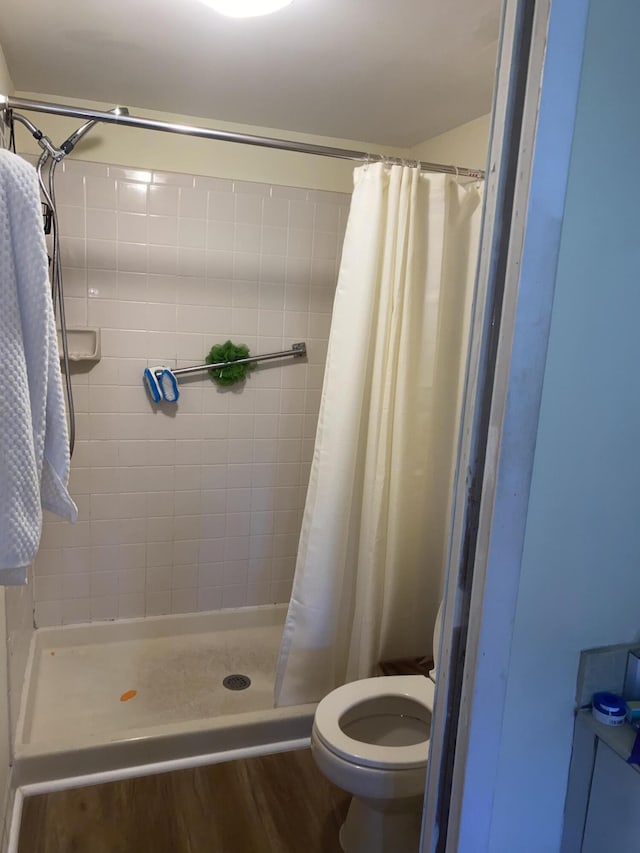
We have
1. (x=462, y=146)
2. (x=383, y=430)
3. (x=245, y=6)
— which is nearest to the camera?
(x=245, y=6)

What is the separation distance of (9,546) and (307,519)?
3.81 feet

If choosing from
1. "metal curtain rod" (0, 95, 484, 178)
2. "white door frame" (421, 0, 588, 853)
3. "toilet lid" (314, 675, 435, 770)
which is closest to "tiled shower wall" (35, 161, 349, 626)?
"metal curtain rod" (0, 95, 484, 178)

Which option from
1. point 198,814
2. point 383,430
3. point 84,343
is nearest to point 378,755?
point 198,814

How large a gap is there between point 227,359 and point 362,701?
4.75 feet

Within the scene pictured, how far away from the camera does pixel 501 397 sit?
0.78 metres

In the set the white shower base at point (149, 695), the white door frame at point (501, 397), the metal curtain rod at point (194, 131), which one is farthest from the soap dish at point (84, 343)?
the white door frame at point (501, 397)

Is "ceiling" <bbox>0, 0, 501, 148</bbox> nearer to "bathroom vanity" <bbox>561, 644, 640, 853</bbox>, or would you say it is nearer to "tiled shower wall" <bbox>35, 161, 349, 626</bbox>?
"tiled shower wall" <bbox>35, 161, 349, 626</bbox>

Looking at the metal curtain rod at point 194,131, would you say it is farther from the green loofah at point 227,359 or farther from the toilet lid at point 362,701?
the toilet lid at point 362,701

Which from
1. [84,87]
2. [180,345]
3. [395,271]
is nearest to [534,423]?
[395,271]

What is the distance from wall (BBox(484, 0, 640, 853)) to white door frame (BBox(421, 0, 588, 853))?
0.02 metres

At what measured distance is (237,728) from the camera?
79.4 inches

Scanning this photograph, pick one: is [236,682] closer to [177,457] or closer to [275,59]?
[177,457]

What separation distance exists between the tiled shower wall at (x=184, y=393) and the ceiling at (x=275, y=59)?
32cm

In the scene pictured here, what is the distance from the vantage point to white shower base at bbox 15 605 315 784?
1.90 meters
